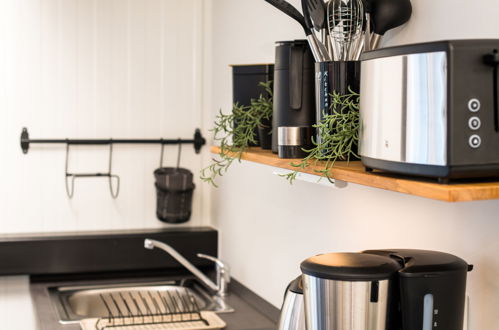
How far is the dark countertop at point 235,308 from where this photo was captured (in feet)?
7.79

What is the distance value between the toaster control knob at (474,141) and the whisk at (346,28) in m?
0.50

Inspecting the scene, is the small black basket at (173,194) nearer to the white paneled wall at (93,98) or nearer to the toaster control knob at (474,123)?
the white paneled wall at (93,98)

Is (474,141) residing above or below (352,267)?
above

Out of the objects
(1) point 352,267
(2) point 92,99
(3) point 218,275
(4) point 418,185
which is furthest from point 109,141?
(4) point 418,185

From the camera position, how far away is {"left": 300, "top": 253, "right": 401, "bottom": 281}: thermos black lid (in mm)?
1321

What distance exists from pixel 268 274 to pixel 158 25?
1.17 meters

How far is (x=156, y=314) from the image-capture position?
97.4 inches

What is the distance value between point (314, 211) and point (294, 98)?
0.55 meters

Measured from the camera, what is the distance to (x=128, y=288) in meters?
2.86

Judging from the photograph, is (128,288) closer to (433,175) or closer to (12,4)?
(12,4)

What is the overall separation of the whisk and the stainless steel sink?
1329 millimetres

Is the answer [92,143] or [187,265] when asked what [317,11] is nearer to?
[187,265]

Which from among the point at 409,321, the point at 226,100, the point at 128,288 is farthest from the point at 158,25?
the point at 409,321

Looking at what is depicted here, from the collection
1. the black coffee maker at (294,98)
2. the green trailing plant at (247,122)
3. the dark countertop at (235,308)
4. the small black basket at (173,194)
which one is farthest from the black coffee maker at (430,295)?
the small black basket at (173,194)
